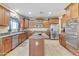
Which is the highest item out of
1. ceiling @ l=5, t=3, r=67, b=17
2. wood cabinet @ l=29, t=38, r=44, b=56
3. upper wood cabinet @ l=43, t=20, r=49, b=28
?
ceiling @ l=5, t=3, r=67, b=17

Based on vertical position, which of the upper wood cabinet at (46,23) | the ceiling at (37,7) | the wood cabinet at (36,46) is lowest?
the wood cabinet at (36,46)

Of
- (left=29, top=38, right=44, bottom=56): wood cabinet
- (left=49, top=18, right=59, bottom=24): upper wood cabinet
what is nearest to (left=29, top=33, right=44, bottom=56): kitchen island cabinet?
(left=29, top=38, right=44, bottom=56): wood cabinet

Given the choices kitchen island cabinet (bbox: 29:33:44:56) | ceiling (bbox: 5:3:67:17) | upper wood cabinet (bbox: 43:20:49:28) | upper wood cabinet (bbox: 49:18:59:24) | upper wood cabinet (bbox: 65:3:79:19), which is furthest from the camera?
upper wood cabinet (bbox: 43:20:49:28)

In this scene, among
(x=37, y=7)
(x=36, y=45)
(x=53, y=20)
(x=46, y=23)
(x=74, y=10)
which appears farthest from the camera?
(x=46, y=23)

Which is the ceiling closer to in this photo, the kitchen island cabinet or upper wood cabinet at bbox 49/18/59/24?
the kitchen island cabinet

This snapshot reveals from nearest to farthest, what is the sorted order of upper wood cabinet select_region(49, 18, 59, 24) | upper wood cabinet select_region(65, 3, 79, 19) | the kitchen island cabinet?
the kitchen island cabinet → upper wood cabinet select_region(65, 3, 79, 19) → upper wood cabinet select_region(49, 18, 59, 24)

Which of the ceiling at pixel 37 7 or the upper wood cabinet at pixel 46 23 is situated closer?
the ceiling at pixel 37 7

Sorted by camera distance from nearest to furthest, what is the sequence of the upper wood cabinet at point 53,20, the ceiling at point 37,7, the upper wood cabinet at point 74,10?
the upper wood cabinet at point 74,10
the ceiling at point 37,7
the upper wood cabinet at point 53,20

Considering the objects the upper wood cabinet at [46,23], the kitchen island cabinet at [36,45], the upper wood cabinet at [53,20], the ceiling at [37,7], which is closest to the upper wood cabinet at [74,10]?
the ceiling at [37,7]

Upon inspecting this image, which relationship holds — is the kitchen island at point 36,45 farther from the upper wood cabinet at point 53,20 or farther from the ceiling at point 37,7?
the upper wood cabinet at point 53,20

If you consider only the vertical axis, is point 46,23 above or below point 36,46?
above

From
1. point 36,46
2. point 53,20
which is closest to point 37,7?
point 36,46

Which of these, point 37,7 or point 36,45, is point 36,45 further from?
point 37,7

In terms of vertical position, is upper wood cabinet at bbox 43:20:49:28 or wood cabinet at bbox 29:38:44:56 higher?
upper wood cabinet at bbox 43:20:49:28
